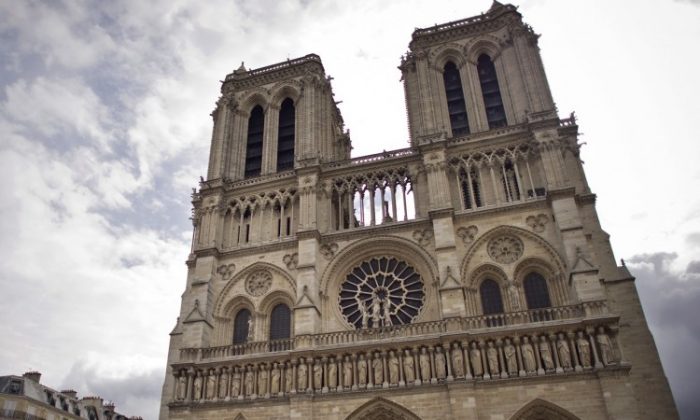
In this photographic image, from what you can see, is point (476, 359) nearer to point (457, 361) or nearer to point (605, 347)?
point (457, 361)

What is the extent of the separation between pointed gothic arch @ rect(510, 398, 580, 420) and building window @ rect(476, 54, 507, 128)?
41.3 ft

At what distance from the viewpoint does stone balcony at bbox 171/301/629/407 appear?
59.0ft

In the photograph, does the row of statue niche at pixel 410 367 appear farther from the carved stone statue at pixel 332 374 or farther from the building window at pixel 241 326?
the building window at pixel 241 326

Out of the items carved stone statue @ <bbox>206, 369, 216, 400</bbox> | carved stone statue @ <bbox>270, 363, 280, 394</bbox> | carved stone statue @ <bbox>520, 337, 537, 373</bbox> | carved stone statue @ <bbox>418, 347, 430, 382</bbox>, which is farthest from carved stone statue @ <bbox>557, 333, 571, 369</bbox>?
carved stone statue @ <bbox>206, 369, 216, 400</bbox>

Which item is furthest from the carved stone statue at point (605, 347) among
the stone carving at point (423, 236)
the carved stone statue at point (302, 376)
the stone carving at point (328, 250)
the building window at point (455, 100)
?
the building window at point (455, 100)

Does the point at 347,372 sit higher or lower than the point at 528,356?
higher

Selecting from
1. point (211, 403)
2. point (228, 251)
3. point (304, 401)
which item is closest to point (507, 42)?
point (228, 251)

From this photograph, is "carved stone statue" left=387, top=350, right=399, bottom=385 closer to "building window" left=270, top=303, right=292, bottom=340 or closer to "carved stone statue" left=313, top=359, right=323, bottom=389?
"carved stone statue" left=313, top=359, right=323, bottom=389

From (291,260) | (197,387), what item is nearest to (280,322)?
(291,260)

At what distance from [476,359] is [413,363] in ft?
7.07

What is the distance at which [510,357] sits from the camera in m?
18.4

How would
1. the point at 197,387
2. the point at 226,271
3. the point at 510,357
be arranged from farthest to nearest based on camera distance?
the point at 226,271, the point at 197,387, the point at 510,357

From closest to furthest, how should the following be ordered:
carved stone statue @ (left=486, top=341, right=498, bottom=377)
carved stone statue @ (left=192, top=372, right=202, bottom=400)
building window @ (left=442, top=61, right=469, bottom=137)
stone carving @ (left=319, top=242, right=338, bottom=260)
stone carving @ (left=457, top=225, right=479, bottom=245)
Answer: carved stone statue @ (left=486, top=341, right=498, bottom=377) → carved stone statue @ (left=192, top=372, right=202, bottom=400) → stone carving @ (left=457, top=225, right=479, bottom=245) → stone carving @ (left=319, top=242, right=338, bottom=260) → building window @ (left=442, top=61, right=469, bottom=137)

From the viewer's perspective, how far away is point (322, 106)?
28406 millimetres
